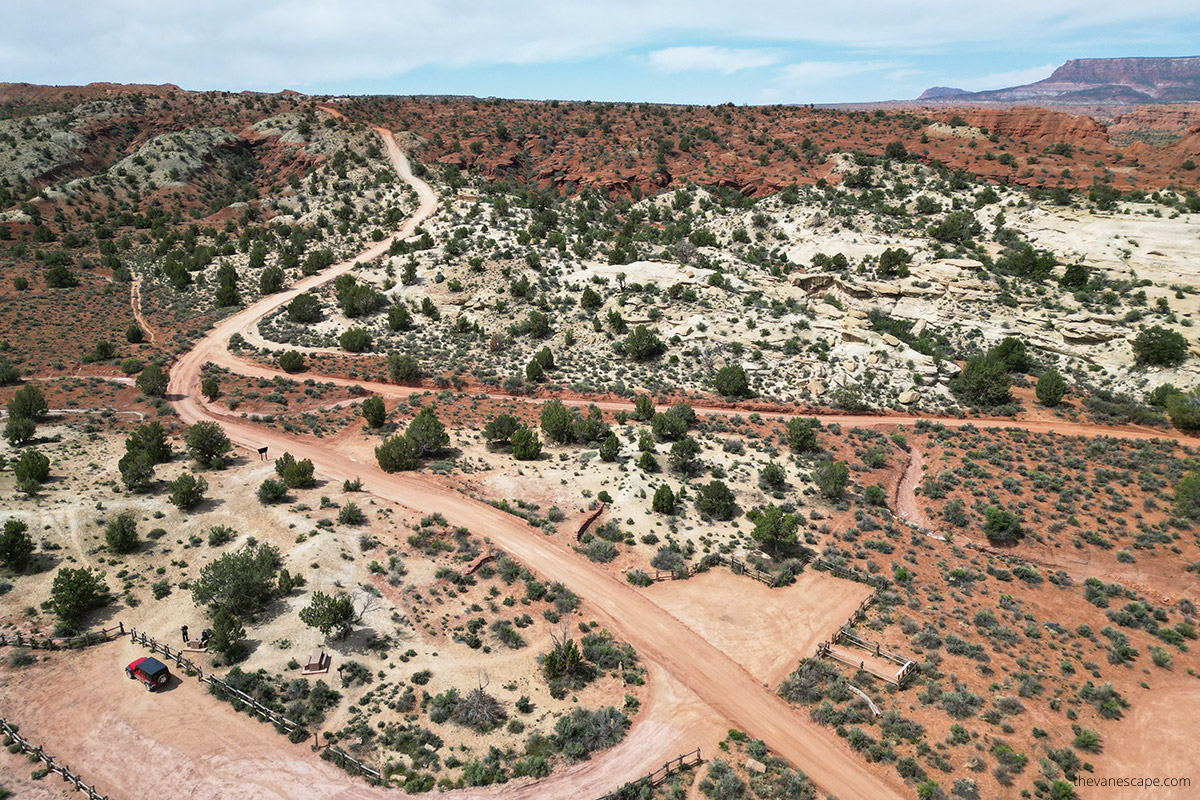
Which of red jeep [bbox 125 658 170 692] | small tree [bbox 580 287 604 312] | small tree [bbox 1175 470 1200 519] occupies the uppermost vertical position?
small tree [bbox 580 287 604 312]

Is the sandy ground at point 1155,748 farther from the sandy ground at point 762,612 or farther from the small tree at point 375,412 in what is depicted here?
the small tree at point 375,412

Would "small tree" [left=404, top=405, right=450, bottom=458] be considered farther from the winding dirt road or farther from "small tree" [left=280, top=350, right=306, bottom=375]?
"small tree" [left=280, top=350, right=306, bottom=375]

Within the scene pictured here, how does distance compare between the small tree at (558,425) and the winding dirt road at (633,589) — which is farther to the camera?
the small tree at (558,425)

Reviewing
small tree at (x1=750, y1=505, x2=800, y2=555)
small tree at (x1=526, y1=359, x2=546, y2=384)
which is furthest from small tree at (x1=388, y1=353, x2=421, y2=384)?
small tree at (x1=750, y1=505, x2=800, y2=555)

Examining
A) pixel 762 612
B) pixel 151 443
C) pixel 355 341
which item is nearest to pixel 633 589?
pixel 762 612

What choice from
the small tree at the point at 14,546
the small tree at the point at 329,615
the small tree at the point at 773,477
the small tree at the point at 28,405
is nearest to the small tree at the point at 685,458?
the small tree at the point at 773,477

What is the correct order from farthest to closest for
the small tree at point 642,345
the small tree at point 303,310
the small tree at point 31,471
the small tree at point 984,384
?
the small tree at point 303,310, the small tree at point 642,345, the small tree at point 984,384, the small tree at point 31,471
